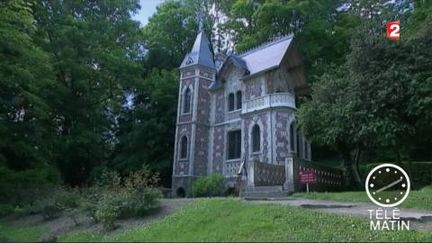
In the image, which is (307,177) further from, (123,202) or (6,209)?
(6,209)

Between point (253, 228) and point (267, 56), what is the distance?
19.4m

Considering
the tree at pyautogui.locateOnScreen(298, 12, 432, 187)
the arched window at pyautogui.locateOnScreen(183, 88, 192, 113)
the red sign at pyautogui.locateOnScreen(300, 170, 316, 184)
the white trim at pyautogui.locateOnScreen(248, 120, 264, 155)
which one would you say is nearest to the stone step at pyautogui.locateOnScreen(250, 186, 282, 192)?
the red sign at pyautogui.locateOnScreen(300, 170, 316, 184)

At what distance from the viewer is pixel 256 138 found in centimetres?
2467

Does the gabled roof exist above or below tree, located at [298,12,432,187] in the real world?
above

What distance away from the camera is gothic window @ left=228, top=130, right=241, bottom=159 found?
26.1 metres

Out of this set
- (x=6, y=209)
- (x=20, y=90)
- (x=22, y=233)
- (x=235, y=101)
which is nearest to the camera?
(x=22, y=233)

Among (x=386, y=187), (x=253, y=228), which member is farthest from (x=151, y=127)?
(x=253, y=228)

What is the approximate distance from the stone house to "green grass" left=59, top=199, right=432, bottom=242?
13.6 meters

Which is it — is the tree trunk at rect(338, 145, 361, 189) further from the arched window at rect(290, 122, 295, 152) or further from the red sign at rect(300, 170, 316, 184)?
the arched window at rect(290, 122, 295, 152)

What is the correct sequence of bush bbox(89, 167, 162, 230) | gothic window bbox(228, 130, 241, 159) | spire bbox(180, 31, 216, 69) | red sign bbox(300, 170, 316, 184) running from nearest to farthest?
bush bbox(89, 167, 162, 230) < red sign bbox(300, 170, 316, 184) < gothic window bbox(228, 130, 241, 159) < spire bbox(180, 31, 216, 69)

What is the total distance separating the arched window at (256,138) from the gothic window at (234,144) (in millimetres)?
1591

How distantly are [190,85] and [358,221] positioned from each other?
21.5m

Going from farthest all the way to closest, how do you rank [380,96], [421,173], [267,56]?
[267,56] < [421,173] < [380,96]

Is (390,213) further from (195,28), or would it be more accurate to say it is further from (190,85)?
(195,28)
